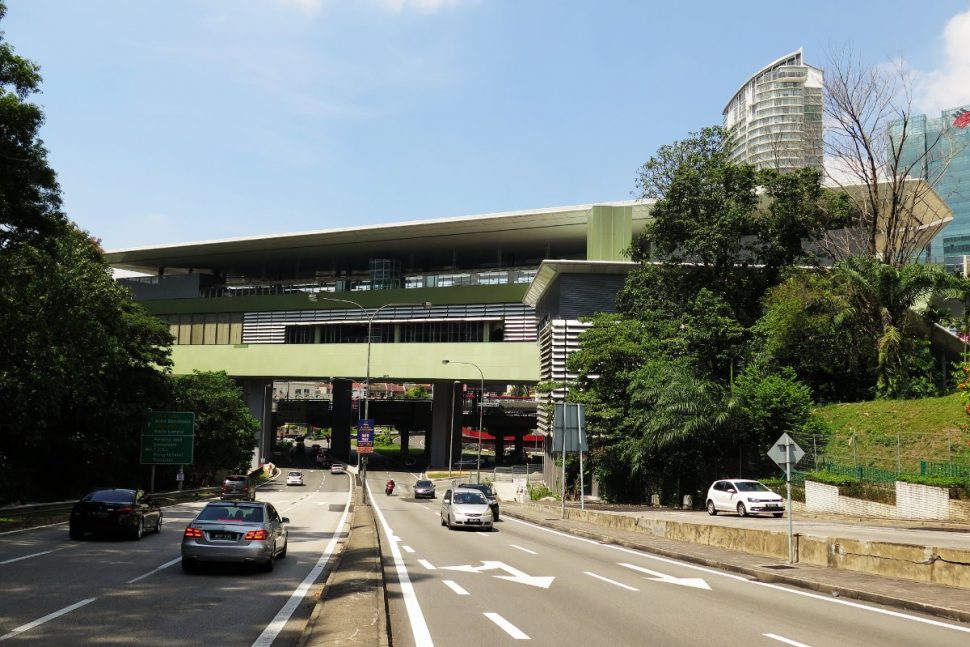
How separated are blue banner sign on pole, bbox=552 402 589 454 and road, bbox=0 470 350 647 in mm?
12890

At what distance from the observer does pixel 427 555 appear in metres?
20.0

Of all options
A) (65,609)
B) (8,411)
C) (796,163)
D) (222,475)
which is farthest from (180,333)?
(65,609)

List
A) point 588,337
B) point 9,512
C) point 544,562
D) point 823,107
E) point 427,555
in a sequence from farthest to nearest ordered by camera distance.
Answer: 1. point 823,107
2. point 588,337
3. point 9,512
4. point 427,555
5. point 544,562

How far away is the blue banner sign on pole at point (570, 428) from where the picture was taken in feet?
108

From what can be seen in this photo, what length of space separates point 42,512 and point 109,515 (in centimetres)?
1543

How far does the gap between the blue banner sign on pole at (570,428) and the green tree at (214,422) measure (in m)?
40.2

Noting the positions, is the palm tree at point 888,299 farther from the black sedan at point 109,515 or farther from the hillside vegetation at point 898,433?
the black sedan at point 109,515

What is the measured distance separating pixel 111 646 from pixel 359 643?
9.38 ft

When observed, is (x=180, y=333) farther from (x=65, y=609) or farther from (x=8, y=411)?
(x=65, y=609)

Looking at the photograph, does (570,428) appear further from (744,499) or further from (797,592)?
(797,592)

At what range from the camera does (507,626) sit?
10383 mm

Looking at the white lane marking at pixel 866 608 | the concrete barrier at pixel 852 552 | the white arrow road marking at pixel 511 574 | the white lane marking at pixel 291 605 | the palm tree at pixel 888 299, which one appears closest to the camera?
the white lane marking at pixel 291 605

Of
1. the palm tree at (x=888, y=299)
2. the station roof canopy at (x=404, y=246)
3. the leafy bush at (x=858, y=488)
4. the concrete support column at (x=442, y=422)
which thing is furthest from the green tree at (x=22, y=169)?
the concrete support column at (x=442, y=422)

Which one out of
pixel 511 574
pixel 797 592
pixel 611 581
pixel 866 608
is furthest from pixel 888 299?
pixel 866 608
